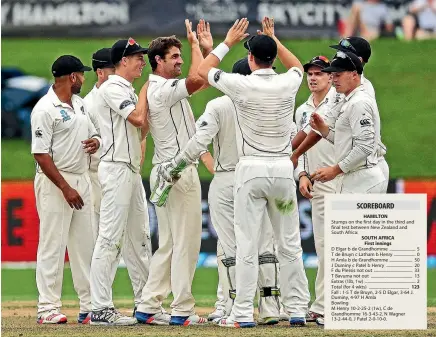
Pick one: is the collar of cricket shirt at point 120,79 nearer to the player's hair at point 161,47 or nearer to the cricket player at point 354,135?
the player's hair at point 161,47

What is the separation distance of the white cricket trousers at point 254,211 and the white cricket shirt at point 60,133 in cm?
144

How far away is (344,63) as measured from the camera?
8.15 m

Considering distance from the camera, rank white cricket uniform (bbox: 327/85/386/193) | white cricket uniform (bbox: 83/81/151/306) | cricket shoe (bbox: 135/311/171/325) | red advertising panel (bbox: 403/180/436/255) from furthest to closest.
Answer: red advertising panel (bbox: 403/180/436/255) → white cricket uniform (bbox: 83/81/151/306) → cricket shoe (bbox: 135/311/171/325) → white cricket uniform (bbox: 327/85/386/193)

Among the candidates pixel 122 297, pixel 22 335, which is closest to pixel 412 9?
pixel 122 297

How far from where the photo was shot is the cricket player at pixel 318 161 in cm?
880

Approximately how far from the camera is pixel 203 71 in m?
8.05

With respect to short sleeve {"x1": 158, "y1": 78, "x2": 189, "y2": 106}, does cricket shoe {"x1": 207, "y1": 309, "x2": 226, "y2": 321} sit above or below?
below

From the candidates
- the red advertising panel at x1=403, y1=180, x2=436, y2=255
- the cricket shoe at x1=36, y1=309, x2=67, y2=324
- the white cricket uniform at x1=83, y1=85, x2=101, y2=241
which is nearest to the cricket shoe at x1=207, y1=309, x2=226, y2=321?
the cricket shoe at x1=36, y1=309, x2=67, y2=324

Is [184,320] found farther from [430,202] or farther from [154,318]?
[430,202]

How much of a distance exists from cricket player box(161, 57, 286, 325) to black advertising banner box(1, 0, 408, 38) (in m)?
11.6

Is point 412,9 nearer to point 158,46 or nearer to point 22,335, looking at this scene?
point 158,46

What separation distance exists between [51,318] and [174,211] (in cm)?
115

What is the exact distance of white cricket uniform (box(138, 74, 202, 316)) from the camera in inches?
332

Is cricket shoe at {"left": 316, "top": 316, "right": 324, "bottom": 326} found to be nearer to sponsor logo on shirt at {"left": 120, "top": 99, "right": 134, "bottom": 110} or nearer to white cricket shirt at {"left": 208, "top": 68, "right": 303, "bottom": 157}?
white cricket shirt at {"left": 208, "top": 68, "right": 303, "bottom": 157}
